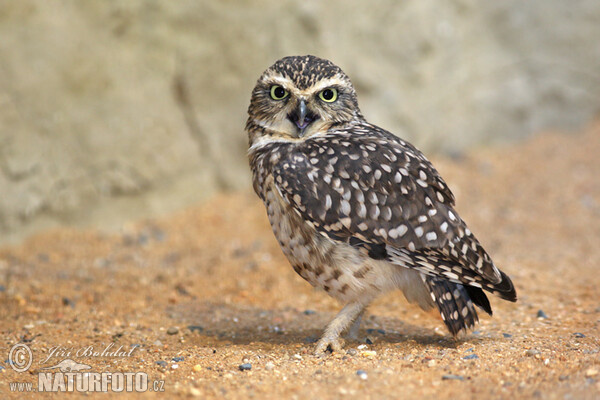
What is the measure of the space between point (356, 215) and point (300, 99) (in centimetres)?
90

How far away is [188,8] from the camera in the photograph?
25.5ft

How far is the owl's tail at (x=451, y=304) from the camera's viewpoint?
4.27 m

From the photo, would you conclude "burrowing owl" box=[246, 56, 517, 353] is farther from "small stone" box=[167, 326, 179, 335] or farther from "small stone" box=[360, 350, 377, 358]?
"small stone" box=[167, 326, 179, 335]

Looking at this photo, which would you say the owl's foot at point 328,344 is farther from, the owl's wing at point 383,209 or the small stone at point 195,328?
the small stone at point 195,328

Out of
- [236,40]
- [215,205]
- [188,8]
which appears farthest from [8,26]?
[215,205]

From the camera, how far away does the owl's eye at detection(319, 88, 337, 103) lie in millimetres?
4612

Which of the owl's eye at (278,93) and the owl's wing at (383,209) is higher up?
the owl's eye at (278,93)

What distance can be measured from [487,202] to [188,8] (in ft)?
14.7

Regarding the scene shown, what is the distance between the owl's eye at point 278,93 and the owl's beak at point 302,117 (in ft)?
0.46

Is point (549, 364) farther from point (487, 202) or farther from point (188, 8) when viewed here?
point (188, 8)

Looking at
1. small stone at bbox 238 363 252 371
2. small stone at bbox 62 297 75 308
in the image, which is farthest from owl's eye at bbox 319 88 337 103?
small stone at bbox 62 297 75 308

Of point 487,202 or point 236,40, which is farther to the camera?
point 487,202

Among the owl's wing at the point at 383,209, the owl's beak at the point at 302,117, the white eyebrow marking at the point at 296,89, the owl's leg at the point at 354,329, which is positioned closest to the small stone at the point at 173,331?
the owl's leg at the point at 354,329

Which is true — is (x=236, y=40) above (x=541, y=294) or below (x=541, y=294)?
above
